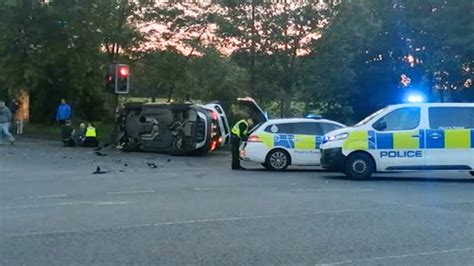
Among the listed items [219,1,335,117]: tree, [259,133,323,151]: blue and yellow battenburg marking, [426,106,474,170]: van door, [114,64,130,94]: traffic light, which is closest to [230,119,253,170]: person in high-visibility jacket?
Answer: [259,133,323,151]: blue and yellow battenburg marking

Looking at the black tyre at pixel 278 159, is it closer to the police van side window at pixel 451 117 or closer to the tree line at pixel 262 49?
the police van side window at pixel 451 117

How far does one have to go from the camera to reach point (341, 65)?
30.5 m

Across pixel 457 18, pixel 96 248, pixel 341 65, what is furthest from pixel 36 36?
pixel 96 248

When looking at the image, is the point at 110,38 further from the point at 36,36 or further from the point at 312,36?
the point at 312,36

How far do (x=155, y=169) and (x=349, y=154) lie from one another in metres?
5.37

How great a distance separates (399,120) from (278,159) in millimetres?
3979

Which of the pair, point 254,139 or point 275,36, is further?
point 275,36

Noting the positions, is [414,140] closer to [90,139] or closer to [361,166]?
[361,166]

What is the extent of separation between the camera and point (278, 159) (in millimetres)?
19547

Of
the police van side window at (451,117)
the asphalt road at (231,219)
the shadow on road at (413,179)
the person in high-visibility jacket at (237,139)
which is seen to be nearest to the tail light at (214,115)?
the person in high-visibility jacket at (237,139)

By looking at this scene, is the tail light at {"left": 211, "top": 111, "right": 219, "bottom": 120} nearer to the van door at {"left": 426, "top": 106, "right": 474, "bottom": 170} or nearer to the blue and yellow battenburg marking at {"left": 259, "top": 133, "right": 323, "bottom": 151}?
the blue and yellow battenburg marking at {"left": 259, "top": 133, "right": 323, "bottom": 151}

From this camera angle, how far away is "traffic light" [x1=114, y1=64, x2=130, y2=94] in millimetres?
25375

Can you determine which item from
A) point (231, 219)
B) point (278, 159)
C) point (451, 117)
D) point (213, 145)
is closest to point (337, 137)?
point (451, 117)

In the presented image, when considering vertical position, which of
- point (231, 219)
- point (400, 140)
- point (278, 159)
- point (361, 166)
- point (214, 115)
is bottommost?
point (231, 219)
